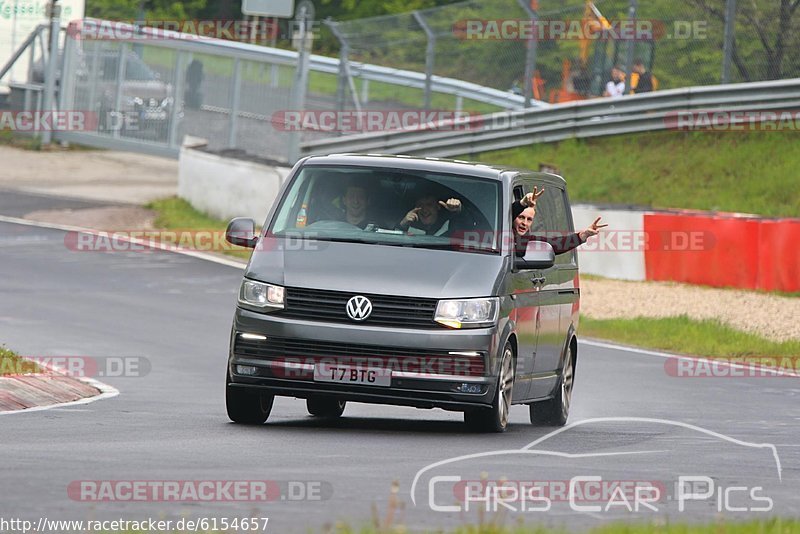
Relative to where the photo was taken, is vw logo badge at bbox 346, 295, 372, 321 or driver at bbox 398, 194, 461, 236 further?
driver at bbox 398, 194, 461, 236

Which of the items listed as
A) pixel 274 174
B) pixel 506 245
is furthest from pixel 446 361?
pixel 274 174

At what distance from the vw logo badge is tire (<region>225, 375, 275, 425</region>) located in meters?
0.82

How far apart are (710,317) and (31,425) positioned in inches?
497

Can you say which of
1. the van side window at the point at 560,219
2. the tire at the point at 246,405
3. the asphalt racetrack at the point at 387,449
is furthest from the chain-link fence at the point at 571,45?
the tire at the point at 246,405

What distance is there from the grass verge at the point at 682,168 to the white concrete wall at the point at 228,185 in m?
4.42

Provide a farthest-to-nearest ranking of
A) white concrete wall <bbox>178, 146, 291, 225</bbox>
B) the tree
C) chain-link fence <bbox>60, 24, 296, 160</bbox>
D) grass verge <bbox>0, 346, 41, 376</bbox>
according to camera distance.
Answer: chain-link fence <bbox>60, 24, 296, 160</bbox> → white concrete wall <bbox>178, 146, 291, 225</bbox> → the tree → grass verge <bbox>0, 346, 41, 376</bbox>

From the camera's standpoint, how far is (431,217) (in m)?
11.9

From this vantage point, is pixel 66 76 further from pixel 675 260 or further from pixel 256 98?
pixel 675 260

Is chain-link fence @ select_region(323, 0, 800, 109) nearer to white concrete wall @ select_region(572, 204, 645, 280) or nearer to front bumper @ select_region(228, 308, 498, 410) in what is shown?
white concrete wall @ select_region(572, 204, 645, 280)

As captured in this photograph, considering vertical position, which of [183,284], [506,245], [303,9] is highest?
[303,9]

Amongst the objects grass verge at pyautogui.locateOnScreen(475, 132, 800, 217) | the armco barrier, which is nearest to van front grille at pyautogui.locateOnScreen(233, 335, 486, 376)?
the armco barrier

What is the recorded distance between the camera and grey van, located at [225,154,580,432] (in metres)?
11.0

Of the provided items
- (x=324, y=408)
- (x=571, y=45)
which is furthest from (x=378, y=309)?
(x=571, y=45)

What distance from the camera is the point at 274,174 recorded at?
29.5 m
